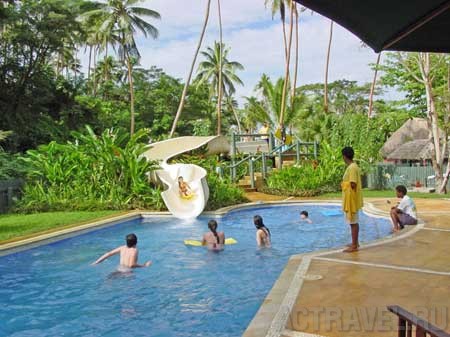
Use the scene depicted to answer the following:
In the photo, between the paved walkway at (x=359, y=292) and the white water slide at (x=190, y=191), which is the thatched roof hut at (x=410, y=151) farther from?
the paved walkway at (x=359, y=292)

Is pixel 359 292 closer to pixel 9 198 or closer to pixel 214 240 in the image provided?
pixel 214 240

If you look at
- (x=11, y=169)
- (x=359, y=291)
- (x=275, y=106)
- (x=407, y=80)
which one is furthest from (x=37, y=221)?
(x=275, y=106)

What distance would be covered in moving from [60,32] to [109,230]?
13.7 meters

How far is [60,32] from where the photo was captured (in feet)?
69.8

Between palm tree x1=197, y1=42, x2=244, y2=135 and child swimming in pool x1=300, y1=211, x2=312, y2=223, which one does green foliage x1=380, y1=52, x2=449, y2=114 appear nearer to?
child swimming in pool x1=300, y1=211, x2=312, y2=223

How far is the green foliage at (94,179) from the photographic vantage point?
13.6 m

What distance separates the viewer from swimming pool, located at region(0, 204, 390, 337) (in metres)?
5.23

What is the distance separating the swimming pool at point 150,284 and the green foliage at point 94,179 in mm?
2401

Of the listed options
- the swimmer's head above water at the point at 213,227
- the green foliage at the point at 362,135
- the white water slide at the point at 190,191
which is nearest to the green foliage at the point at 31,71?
the white water slide at the point at 190,191

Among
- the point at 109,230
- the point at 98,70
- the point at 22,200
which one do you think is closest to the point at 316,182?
the point at 109,230

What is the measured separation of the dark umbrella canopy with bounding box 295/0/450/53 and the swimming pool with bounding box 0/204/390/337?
327 centimetres

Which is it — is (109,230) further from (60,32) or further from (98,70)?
(98,70)

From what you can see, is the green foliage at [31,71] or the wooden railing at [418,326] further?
the green foliage at [31,71]

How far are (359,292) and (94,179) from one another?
Answer: 10.7 meters
